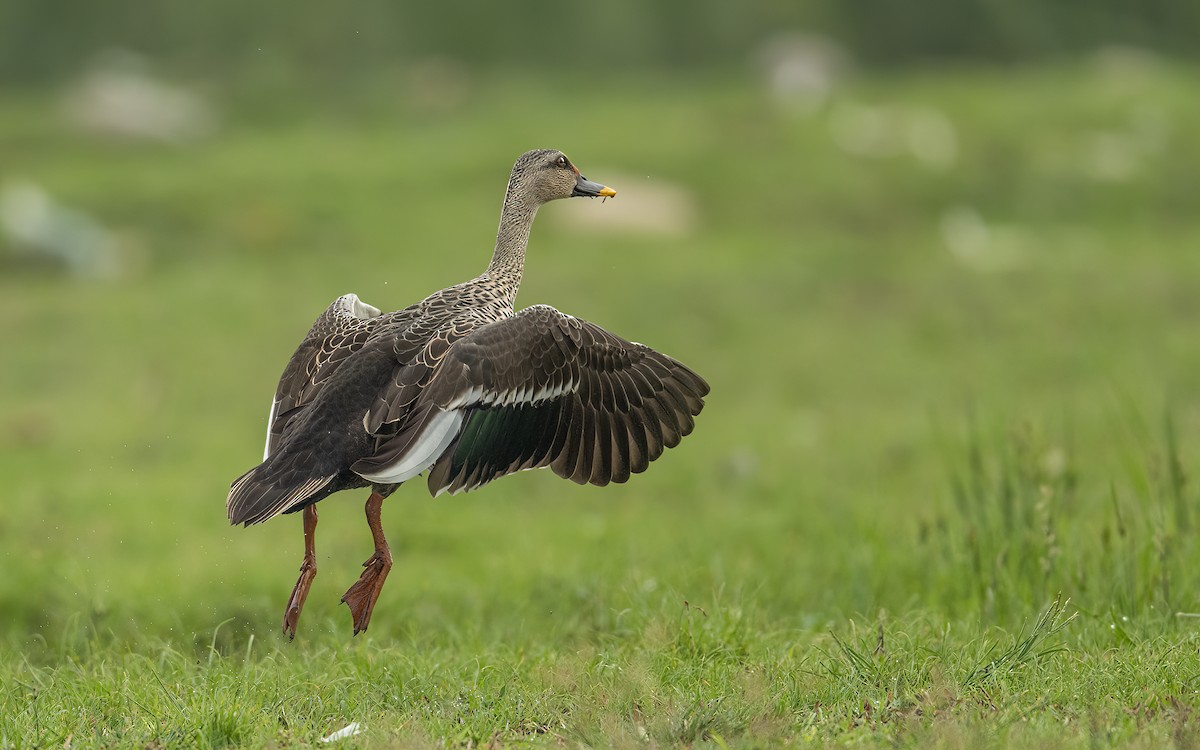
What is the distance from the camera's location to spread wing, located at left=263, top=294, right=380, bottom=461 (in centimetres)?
546

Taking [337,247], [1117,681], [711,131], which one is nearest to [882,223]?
[711,131]

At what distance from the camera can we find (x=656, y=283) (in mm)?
15852

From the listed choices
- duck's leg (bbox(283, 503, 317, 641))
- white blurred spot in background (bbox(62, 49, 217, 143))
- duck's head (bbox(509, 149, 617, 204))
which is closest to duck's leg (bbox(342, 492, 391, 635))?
duck's leg (bbox(283, 503, 317, 641))

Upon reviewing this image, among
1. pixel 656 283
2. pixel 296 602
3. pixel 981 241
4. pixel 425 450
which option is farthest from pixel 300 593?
pixel 981 241

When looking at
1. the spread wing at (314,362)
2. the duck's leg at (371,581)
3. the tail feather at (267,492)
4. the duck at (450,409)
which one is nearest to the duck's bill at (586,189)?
the duck at (450,409)

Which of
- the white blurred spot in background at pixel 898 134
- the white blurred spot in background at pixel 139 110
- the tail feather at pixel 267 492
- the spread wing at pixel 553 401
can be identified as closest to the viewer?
A: the tail feather at pixel 267 492

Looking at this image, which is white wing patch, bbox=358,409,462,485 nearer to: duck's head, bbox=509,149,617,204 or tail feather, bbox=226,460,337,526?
tail feather, bbox=226,460,337,526

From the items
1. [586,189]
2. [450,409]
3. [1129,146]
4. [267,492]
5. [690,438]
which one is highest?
[1129,146]

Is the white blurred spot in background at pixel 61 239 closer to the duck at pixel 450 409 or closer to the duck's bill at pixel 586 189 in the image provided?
the duck's bill at pixel 586 189

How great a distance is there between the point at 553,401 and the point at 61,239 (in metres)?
13.1

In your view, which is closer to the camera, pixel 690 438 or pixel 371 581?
pixel 371 581

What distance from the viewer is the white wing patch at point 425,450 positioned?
4961mm

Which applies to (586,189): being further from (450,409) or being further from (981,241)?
(981,241)

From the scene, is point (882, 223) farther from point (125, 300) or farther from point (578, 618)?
point (578, 618)
